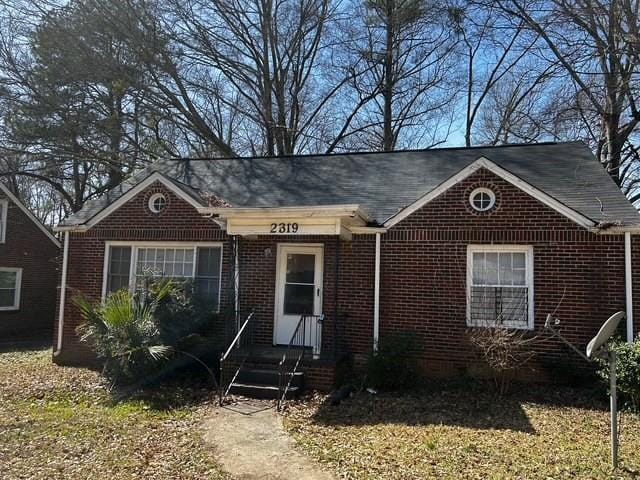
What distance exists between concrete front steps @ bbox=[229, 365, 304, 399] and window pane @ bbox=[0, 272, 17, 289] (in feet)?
46.3

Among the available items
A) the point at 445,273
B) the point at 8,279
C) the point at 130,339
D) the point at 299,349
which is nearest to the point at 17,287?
the point at 8,279

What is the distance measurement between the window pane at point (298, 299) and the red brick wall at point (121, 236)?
1401 mm

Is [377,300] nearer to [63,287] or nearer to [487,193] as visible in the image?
[487,193]

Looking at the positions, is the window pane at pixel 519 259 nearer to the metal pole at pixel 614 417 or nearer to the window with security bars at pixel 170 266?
the metal pole at pixel 614 417

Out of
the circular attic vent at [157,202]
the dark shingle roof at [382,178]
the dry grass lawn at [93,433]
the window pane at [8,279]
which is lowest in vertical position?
the dry grass lawn at [93,433]

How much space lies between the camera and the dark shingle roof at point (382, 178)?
34.2 ft

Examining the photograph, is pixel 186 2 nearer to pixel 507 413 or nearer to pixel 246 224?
pixel 246 224

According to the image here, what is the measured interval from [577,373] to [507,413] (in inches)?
81.9

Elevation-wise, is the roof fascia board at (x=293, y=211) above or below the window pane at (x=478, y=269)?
above

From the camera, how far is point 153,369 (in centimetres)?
945

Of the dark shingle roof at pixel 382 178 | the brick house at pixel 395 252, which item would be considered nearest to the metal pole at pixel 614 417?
the brick house at pixel 395 252

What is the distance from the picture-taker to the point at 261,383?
9008mm

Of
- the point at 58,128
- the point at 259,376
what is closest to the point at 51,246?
the point at 58,128

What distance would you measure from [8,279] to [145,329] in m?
12.7
